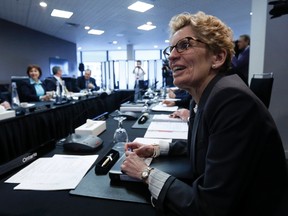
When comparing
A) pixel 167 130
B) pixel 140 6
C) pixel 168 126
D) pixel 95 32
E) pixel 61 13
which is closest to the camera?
pixel 167 130

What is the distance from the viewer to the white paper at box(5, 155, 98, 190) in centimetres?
73

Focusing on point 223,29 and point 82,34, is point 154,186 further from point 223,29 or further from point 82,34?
point 82,34

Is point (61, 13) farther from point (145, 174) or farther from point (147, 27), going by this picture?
point (145, 174)

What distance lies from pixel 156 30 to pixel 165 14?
196cm

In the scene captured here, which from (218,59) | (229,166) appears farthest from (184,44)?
(229,166)

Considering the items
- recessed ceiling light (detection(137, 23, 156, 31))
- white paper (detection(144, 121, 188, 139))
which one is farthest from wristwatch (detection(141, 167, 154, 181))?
recessed ceiling light (detection(137, 23, 156, 31))

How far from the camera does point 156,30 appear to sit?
7.54 m

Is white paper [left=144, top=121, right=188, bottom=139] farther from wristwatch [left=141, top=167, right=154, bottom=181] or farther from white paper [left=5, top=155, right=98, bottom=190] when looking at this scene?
wristwatch [left=141, top=167, right=154, bottom=181]

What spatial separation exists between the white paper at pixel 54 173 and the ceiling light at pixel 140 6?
14.5ft

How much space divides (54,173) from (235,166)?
0.64 meters

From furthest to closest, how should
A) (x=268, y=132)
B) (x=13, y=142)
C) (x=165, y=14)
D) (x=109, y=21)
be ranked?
(x=109, y=21), (x=165, y=14), (x=13, y=142), (x=268, y=132)

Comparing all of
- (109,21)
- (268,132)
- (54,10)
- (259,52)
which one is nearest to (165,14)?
(109,21)

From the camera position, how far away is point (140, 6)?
16.1 ft

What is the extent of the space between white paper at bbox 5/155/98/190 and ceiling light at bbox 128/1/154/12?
14.5 ft
